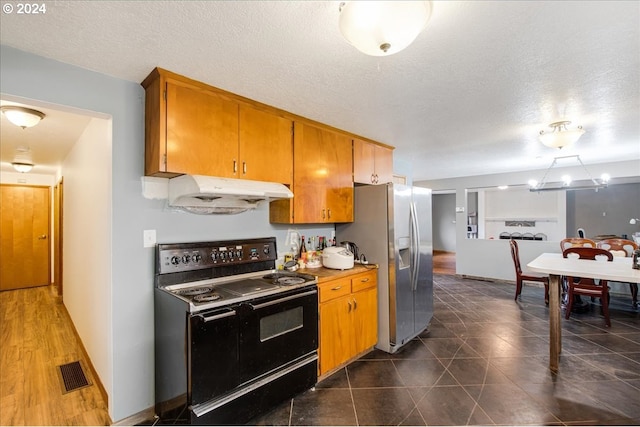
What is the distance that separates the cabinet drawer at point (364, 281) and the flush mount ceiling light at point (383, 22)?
1.99 meters

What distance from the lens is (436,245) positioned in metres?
10.9

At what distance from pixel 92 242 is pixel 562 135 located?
4306mm

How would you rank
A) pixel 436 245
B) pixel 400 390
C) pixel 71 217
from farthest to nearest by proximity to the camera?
pixel 436 245 → pixel 71 217 → pixel 400 390

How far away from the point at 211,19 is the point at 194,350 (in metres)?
1.72

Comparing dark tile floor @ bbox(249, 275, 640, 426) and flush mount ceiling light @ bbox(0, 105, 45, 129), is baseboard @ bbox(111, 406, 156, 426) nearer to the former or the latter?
dark tile floor @ bbox(249, 275, 640, 426)

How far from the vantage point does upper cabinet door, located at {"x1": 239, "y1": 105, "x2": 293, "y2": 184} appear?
2300 mm

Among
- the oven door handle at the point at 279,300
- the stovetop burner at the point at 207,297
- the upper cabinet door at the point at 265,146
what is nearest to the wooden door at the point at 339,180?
the upper cabinet door at the point at 265,146

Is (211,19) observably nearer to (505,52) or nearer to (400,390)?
(505,52)

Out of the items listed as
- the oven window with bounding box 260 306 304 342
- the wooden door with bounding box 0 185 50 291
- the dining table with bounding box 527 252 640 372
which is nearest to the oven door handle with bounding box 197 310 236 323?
the oven window with bounding box 260 306 304 342

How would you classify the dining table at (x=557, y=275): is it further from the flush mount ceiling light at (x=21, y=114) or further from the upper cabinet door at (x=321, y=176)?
the flush mount ceiling light at (x=21, y=114)

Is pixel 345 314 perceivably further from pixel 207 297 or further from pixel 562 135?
pixel 562 135

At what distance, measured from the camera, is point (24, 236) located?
5617 mm

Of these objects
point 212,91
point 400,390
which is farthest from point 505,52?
→ point 400,390

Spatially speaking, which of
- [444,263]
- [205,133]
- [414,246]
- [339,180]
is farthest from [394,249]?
[444,263]
